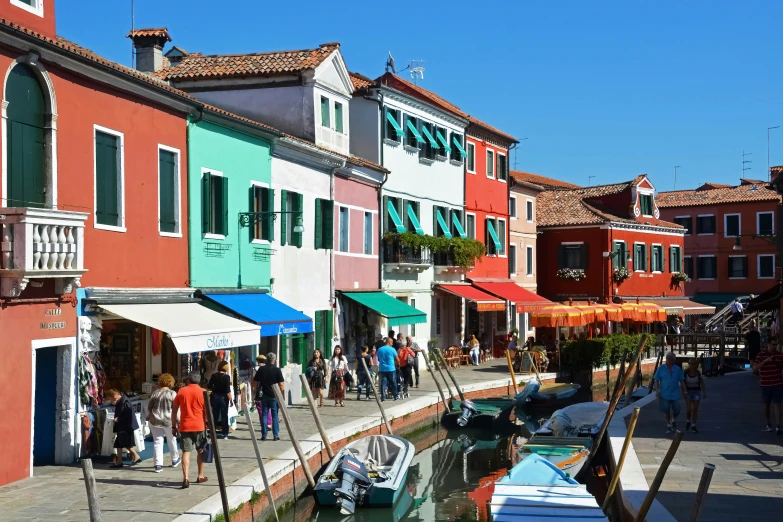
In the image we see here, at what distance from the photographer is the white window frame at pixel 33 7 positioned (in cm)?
1505

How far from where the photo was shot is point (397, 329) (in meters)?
33.9

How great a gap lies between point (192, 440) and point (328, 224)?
13160mm

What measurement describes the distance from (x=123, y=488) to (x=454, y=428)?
13357mm

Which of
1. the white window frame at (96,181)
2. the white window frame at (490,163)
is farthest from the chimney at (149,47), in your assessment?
the white window frame at (490,163)

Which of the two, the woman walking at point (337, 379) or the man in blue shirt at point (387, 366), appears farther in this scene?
the man in blue shirt at point (387, 366)

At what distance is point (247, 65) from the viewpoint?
28.0m

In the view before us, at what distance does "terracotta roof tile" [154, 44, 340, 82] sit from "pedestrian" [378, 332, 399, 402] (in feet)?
25.5

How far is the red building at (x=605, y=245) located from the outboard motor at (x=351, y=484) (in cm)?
3387

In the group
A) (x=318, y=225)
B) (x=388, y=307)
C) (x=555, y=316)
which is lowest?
(x=555, y=316)

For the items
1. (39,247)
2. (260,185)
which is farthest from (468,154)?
(39,247)

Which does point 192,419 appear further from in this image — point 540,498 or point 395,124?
point 395,124

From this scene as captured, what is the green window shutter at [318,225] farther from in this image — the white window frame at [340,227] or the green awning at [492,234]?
the green awning at [492,234]

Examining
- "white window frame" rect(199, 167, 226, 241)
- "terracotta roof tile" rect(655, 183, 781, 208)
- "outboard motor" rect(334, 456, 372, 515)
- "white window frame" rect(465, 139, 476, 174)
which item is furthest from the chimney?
"terracotta roof tile" rect(655, 183, 781, 208)

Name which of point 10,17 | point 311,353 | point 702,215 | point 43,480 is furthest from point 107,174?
point 702,215
